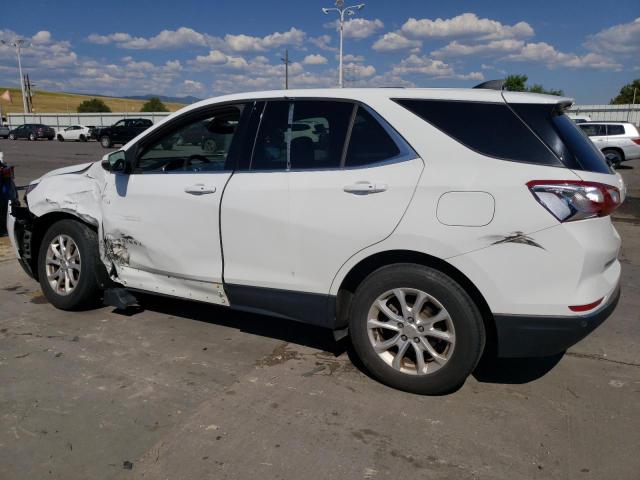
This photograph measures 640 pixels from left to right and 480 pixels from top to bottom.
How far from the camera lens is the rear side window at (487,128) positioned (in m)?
2.91

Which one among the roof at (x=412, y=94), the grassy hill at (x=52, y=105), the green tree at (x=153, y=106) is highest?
the grassy hill at (x=52, y=105)

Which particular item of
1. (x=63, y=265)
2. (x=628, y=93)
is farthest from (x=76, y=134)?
(x=628, y=93)

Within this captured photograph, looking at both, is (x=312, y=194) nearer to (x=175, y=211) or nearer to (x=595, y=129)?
(x=175, y=211)

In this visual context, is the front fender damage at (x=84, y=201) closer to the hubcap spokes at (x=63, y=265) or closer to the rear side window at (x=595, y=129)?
the hubcap spokes at (x=63, y=265)

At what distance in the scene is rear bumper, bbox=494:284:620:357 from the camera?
2.85 meters

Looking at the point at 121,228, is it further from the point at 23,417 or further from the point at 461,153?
the point at 461,153

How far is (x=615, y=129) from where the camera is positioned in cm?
2069

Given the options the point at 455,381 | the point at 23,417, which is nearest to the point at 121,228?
the point at 23,417

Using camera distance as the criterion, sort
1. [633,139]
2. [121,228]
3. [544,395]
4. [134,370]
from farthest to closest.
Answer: [633,139] → [121,228] → [134,370] → [544,395]

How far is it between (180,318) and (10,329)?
131 cm

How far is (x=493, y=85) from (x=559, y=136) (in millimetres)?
645

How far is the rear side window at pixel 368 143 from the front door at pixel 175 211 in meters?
0.92

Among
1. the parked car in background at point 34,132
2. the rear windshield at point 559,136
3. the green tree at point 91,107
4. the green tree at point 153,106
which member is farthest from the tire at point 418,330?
the green tree at point 91,107

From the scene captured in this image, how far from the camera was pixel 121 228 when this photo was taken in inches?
163
